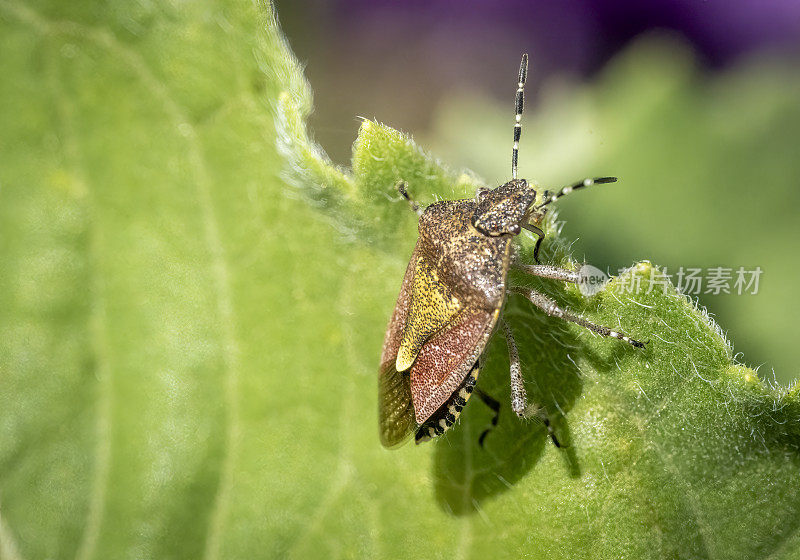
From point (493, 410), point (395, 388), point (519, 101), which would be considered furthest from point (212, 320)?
point (519, 101)

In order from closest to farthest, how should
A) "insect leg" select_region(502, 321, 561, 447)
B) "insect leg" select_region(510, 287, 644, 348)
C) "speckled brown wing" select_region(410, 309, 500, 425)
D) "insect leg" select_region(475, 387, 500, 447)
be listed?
"insect leg" select_region(510, 287, 644, 348) < "insect leg" select_region(502, 321, 561, 447) < "insect leg" select_region(475, 387, 500, 447) < "speckled brown wing" select_region(410, 309, 500, 425)

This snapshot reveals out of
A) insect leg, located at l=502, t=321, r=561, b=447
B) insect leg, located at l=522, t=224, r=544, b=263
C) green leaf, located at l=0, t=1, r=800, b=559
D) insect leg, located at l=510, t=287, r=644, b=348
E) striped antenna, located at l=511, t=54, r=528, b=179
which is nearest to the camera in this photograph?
insect leg, located at l=510, t=287, r=644, b=348

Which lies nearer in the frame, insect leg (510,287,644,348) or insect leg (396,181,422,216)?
insect leg (510,287,644,348)

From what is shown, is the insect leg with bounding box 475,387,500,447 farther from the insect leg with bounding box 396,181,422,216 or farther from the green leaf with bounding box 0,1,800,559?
the insect leg with bounding box 396,181,422,216

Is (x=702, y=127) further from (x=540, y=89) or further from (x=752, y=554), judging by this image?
(x=752, y=554)

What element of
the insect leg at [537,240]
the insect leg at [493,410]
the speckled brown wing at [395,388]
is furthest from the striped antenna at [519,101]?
the insect leg at [493,410]

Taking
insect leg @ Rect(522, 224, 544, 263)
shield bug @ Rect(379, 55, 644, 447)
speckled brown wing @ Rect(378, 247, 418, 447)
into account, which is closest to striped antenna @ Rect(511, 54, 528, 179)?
shield bug @ Rect(379, 55, 644, 447)

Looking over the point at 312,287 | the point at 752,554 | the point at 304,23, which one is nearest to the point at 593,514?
the point at 752,554
